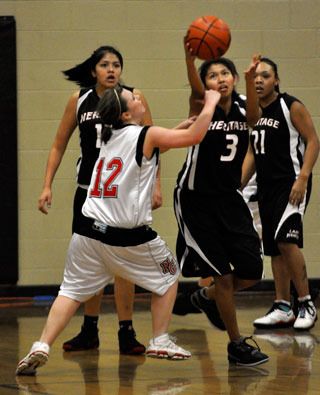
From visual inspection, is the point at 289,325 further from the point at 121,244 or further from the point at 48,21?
the point at 48,21

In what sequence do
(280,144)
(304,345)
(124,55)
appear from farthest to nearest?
1. (124,55)
2. (280,144)
3. (304,345)

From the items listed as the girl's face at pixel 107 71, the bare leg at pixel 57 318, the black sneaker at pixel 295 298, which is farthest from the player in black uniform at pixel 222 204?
the black sneaker at pixel 295 298

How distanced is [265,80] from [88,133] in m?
1.77

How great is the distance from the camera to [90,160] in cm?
734

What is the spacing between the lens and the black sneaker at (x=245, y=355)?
6594mm

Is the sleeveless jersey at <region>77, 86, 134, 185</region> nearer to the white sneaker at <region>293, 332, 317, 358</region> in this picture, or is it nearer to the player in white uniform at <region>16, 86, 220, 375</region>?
the player in white uniform at <region>16, 86, 220, 375</region>

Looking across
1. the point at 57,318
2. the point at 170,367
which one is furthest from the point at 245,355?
the point at 57,318

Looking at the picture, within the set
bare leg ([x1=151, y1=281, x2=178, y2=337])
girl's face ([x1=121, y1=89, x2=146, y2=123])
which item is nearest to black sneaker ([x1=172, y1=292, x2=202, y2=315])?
bare leg ([x1=151, y1=281, x2=178, y2=337])

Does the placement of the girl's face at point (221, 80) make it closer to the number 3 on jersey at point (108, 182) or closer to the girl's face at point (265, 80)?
the number 3 on jersey at point (108, 182)

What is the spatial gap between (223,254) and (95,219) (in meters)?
0.90

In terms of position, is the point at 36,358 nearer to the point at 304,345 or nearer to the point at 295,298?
the point at 304,345

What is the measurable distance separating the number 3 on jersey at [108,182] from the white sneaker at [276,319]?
8.28ft

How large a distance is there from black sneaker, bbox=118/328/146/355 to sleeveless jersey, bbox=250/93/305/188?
194 cm

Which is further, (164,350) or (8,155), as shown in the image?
(8,155)
